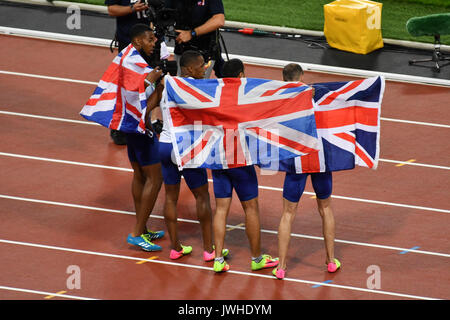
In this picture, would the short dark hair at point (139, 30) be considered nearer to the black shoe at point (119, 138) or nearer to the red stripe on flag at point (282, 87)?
the red stripe on flag at point (282, 87)

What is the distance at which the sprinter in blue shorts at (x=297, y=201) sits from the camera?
8336 millimetres

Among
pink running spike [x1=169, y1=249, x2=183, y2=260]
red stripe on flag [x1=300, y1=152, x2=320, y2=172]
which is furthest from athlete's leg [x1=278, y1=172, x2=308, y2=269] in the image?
pink running spike [x1=169, y1=249, x2=183, y2=260]

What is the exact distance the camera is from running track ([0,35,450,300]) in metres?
8.40

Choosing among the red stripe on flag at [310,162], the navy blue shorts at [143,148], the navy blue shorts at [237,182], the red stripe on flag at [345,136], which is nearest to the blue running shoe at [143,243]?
the navy blue shorts at [143,148]

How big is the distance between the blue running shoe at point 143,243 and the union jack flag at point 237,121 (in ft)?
3.76

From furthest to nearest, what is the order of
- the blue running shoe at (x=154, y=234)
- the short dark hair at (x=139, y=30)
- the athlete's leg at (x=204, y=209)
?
the blue running shoe at (x=154, y=234) < the short dark hair at (x=139, y=30) < the athlete's leg at (x=204, y=209)

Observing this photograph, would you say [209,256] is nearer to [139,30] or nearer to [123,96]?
[123,96]

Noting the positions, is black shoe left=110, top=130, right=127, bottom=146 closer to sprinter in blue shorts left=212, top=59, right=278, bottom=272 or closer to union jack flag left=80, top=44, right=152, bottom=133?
union jack flag left=80, top=44, right=152, bottom=133

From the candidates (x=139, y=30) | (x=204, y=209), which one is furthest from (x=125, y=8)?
(x=204, y=209)

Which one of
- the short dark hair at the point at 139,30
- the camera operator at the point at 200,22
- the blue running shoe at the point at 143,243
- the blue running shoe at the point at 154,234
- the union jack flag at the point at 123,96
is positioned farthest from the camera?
the camera operator at the point at 200,22

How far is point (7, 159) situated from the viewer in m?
11.1

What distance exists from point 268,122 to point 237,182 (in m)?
0.64

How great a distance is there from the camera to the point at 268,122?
8406mm

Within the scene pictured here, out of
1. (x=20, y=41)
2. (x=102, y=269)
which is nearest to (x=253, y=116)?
(x=102, y=269)
